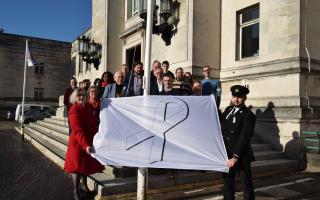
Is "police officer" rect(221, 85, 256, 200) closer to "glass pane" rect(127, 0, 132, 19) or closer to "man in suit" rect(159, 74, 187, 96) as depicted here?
"man in suit" rect(159, 74, 187, 96)

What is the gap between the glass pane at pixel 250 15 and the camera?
37.9ft

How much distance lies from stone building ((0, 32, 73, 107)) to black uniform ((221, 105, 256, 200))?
41.3 m

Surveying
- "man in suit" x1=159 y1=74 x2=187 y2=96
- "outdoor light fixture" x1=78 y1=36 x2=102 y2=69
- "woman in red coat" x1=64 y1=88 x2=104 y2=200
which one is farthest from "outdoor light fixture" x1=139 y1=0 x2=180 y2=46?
"outdoor light fixture" x1=78 y1=36 x2=102 y2=69

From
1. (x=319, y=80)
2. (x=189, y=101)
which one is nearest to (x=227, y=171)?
(x=189, y=101)

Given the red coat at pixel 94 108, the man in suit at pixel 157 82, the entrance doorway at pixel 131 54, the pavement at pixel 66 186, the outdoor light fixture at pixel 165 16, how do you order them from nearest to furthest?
the red coat at pixel 94 108
the pavement at pixel 66 186
the man in suit at pixel 157 82
the outdoor light fixture at pixel 165 16
the entrance doorway at pixel 131 54

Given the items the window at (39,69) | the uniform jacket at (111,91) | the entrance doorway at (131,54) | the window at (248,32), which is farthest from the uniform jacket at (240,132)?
the window at (39,69)

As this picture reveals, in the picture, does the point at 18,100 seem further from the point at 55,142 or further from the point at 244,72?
the point at 244,72

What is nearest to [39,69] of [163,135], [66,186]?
[66,186]

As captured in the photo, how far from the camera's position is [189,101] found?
5.34 metres

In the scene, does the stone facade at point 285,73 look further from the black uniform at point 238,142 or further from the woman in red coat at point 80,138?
the woman in red coat at point 80,138

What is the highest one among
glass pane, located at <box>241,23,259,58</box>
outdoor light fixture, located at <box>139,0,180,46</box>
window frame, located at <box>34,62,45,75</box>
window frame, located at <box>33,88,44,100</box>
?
window frame, located at <box>34,62,45,75</box>

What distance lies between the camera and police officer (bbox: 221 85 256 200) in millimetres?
4922

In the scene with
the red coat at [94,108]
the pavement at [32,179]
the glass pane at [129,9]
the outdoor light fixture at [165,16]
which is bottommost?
the pavement at [32,179]

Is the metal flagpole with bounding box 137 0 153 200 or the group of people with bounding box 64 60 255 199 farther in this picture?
the metal flagpole with bounding box 137 0 153 200
